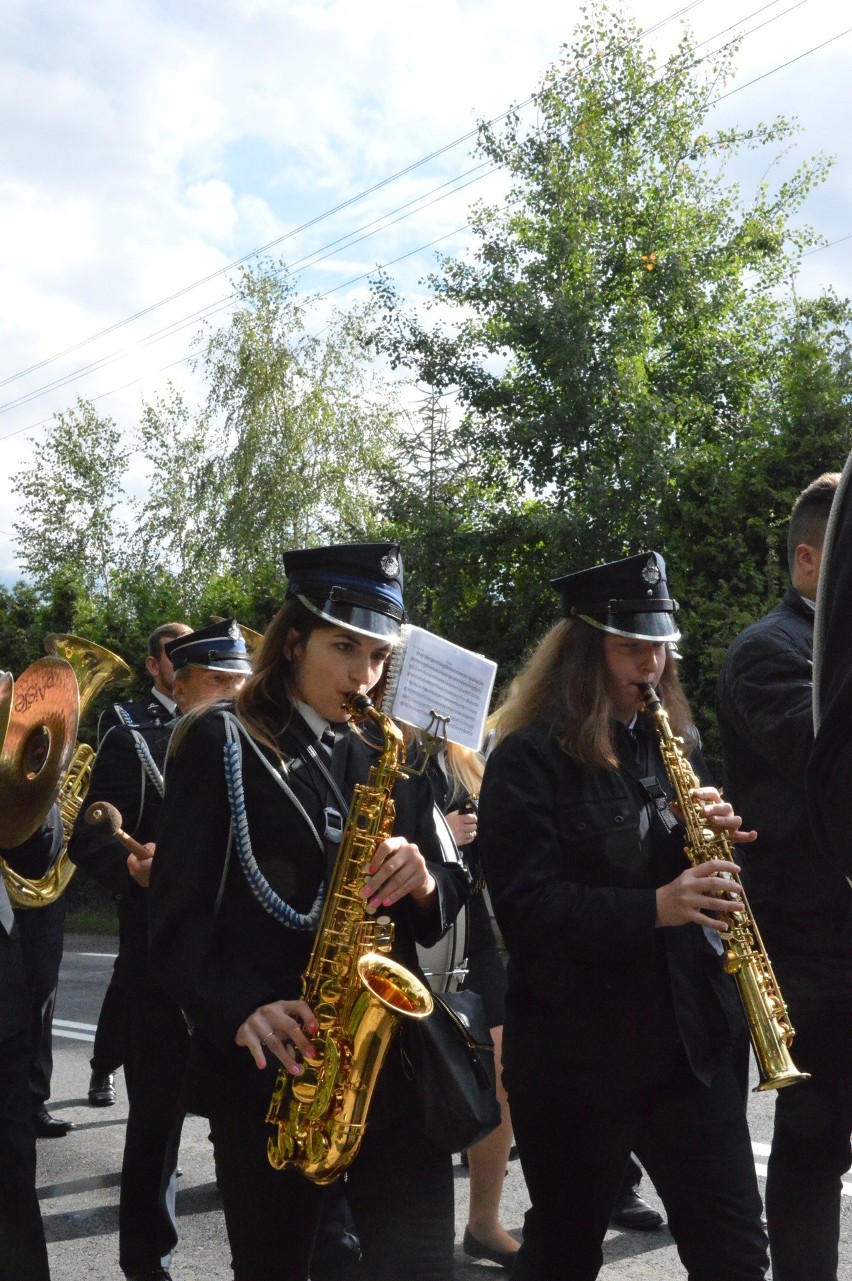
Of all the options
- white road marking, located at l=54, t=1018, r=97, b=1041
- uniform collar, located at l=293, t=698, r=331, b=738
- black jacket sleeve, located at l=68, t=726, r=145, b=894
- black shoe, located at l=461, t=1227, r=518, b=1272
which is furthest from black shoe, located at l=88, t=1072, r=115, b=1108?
uniform collar, located at l=293, t=698, r=331, b=738

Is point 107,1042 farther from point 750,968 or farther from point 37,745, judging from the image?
point 750,968

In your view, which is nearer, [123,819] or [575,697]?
[575,697]

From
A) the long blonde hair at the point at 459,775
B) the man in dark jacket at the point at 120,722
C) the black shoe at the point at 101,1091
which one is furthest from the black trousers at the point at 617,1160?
the black shoe at the point at 101,1091

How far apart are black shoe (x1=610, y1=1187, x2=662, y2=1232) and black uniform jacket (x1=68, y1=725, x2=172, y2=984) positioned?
1947 mm

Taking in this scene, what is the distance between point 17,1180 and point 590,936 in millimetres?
1482

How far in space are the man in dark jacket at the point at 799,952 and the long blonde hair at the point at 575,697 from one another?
0.22 metres

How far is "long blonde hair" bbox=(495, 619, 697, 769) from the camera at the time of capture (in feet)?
10.8

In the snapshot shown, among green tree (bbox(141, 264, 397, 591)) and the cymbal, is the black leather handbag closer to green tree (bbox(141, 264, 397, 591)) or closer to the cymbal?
the cymbal

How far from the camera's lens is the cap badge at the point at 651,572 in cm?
346

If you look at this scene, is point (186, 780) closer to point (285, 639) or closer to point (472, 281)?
point (285, 639)

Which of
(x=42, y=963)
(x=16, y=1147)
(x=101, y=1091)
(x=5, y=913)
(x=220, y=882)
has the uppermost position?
(x=220, y=882)

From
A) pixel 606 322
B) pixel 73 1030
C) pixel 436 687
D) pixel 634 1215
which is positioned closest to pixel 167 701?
pixel 634 1215

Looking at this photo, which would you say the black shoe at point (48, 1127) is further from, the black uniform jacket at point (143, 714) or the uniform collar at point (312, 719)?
the uniform collar at point (312, 719)

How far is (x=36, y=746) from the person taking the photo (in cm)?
396
